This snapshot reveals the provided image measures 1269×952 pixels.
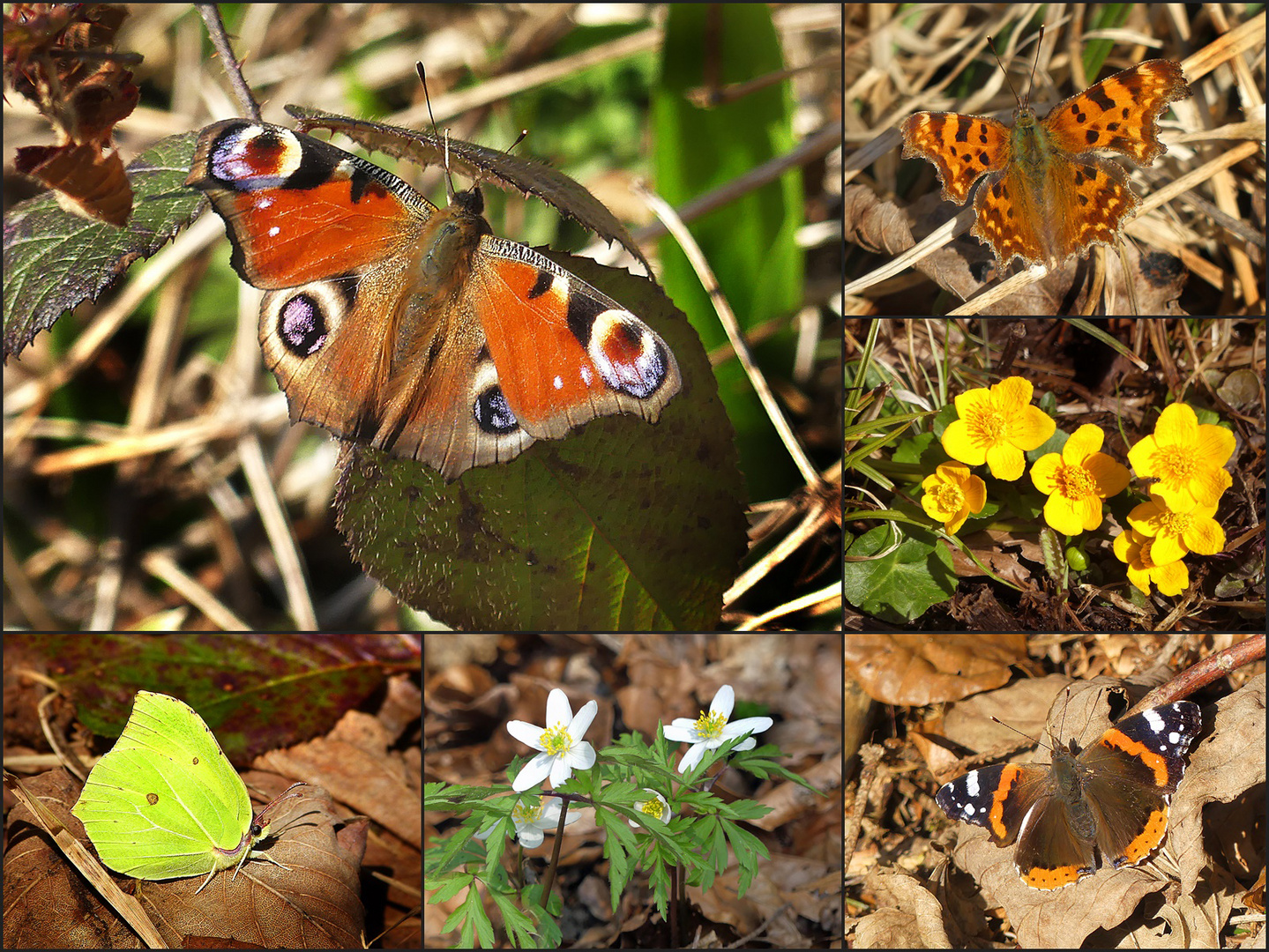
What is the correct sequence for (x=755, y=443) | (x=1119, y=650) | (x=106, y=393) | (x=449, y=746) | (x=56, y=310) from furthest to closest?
(x=106, y=393)
(x=755, y=443)
(x=449, y=746)
(x=1119, y=650)
(x=56, y=310)

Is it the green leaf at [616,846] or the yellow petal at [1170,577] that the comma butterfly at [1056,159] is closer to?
the yellow petal at [1170,577]

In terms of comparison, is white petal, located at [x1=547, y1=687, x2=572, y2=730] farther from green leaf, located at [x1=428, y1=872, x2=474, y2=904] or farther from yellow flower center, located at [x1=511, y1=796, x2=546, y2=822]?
green leaf, located at [x1=428, y1=872, x2=474, y2=904]

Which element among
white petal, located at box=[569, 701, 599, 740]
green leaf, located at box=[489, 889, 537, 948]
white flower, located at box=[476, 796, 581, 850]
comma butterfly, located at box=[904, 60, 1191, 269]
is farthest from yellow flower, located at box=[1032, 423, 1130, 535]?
green leaf, located at box=[489, 889, 537, 948]

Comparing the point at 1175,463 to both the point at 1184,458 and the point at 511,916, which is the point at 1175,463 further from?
the point at 511,916

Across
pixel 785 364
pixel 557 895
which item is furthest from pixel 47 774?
pixel 785 364

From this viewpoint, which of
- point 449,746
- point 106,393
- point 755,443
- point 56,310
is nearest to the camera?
point 56,310

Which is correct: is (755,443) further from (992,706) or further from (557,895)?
(557,895)
